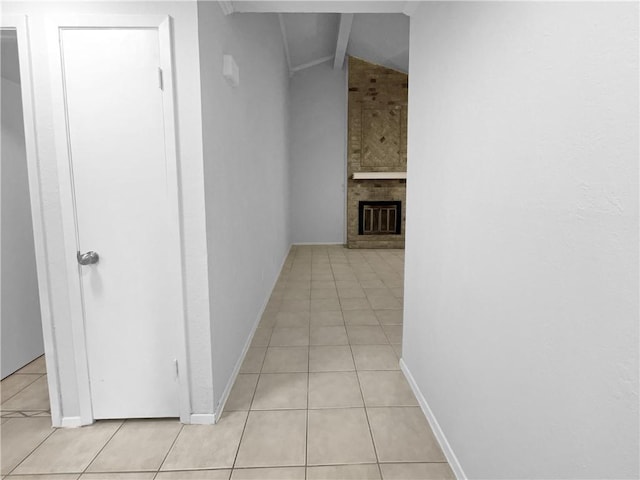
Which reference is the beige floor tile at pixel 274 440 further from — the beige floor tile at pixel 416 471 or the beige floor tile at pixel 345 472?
the beige floor tile at pixel 416 471

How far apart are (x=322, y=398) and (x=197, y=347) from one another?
0.87 meters

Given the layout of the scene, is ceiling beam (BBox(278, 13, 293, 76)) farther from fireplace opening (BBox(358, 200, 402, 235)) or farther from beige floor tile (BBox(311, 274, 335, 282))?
beige floor tile (BBox(311, 274, 335, 282))

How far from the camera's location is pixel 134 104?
1.84 meters

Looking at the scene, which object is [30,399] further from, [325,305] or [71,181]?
[325,305]

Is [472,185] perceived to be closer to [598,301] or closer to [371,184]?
[598,301]

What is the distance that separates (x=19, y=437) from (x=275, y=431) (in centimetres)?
140

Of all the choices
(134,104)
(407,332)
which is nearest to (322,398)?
(407,332)

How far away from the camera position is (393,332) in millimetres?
3312

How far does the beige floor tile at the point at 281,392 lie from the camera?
2232 millimetres

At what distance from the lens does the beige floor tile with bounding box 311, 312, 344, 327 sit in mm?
3541

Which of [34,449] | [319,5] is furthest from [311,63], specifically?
[34,449]

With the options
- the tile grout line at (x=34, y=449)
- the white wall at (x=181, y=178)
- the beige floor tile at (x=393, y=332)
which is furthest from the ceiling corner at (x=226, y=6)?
the beige floor tile at (x=393, y=332)

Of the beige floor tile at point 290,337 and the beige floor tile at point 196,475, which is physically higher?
the beige floor tile at point 290,337

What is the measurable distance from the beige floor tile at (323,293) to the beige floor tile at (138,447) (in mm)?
2491
